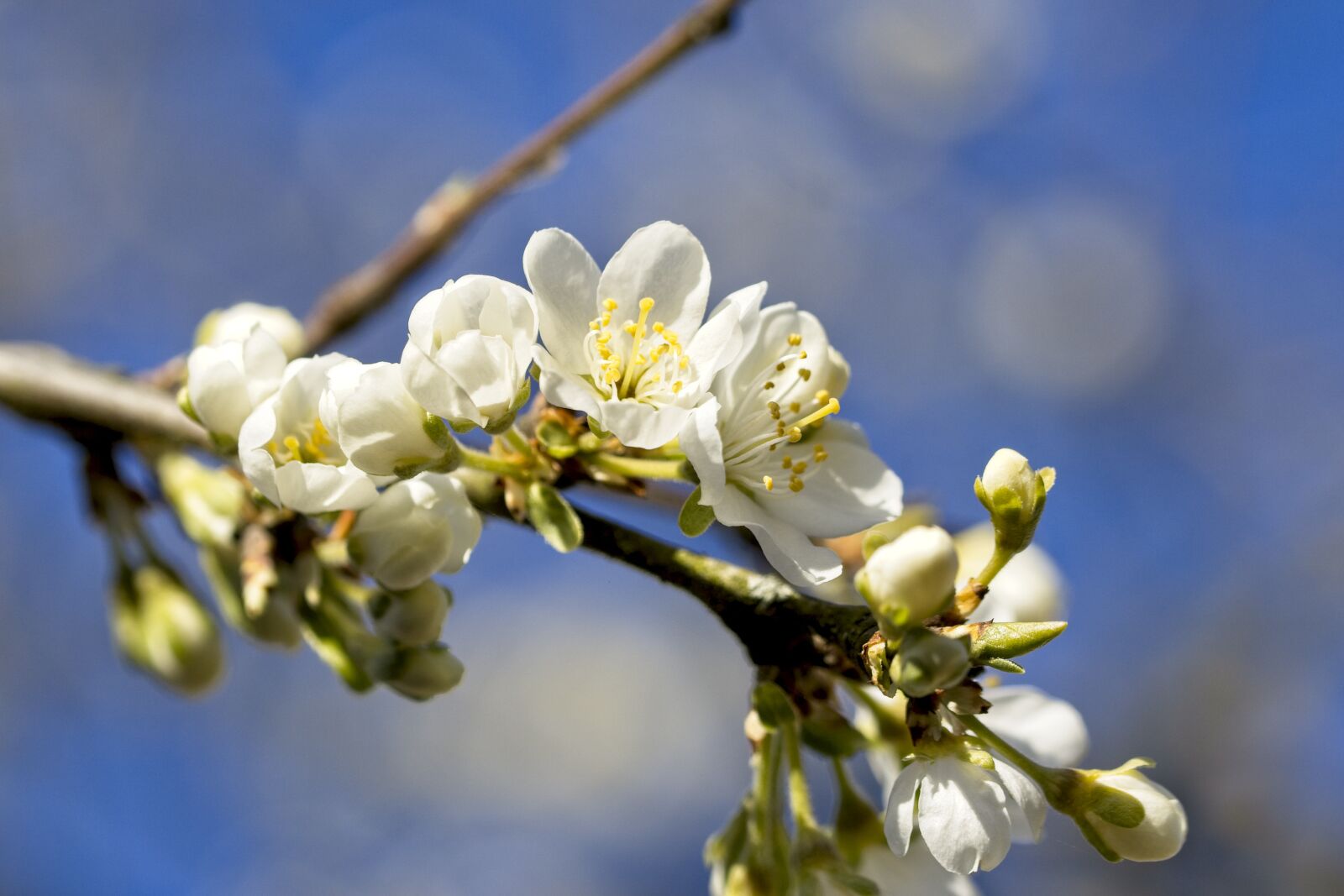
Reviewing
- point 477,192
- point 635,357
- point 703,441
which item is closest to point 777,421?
point 635,357

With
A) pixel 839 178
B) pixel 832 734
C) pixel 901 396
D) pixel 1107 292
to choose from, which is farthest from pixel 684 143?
pixel 832 734

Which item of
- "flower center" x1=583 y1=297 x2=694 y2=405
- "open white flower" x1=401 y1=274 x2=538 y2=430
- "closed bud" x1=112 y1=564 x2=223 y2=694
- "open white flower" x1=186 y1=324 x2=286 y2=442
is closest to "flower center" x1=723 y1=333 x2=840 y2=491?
"flower center" x1=583 y1=297 x2=694 y2=405

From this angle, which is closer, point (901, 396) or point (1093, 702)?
point (1093, 702)

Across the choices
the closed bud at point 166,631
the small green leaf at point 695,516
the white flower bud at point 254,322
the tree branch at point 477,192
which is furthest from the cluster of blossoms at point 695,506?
the tree branch at point 477,192

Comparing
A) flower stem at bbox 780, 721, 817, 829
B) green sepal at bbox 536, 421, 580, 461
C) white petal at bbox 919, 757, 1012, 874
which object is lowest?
white petal at bbox 919, 757, 1012, 874

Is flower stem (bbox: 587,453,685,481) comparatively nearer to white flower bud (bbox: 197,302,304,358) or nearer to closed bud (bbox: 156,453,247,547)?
closed bud (bbox: 156,453,247,547)

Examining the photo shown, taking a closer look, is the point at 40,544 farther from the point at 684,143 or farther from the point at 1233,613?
the point at 1233,613

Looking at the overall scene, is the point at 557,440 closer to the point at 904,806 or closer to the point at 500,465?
the point at 500,465
